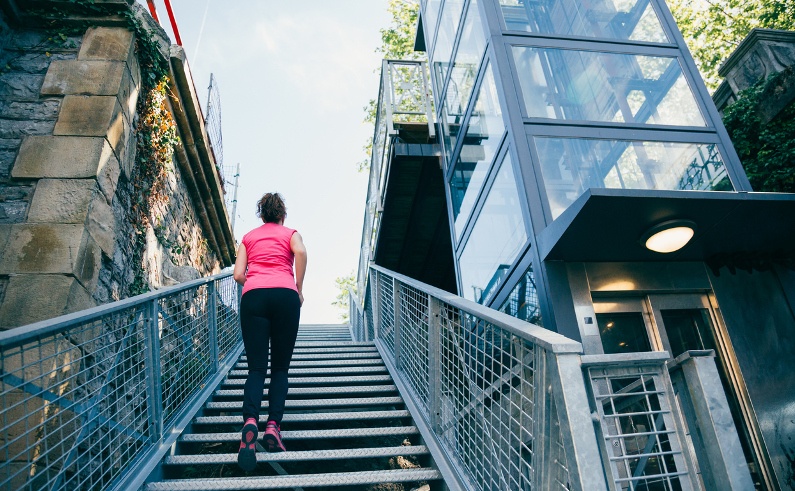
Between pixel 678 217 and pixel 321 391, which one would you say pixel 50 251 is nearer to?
pixel 321 391

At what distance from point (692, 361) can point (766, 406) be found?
3.27 metres

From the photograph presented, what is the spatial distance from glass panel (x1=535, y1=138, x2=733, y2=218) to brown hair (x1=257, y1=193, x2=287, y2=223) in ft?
7.02

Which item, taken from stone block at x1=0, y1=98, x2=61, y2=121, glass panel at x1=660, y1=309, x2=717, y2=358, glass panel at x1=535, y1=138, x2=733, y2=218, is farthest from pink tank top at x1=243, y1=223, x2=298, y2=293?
glass panel at x1=660, y1=309, x2=717, y2=358

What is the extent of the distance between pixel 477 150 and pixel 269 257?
9.90 ft

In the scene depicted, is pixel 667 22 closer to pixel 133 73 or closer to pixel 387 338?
pixel 387 338

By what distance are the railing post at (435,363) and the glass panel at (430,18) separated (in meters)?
5.67

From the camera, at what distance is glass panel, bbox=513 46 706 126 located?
4.68 metres

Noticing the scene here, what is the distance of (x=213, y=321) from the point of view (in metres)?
4.39

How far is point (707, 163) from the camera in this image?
4.50 m

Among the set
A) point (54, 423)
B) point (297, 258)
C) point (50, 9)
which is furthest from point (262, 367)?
point (50, 9)

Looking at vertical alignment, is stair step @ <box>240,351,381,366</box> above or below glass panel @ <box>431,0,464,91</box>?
below

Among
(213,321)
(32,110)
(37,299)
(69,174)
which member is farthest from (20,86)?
(213,321)

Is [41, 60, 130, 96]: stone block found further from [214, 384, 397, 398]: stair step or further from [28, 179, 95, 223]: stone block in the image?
[214, 384, 397, 398]: stair step

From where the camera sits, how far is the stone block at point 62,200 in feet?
10.8
